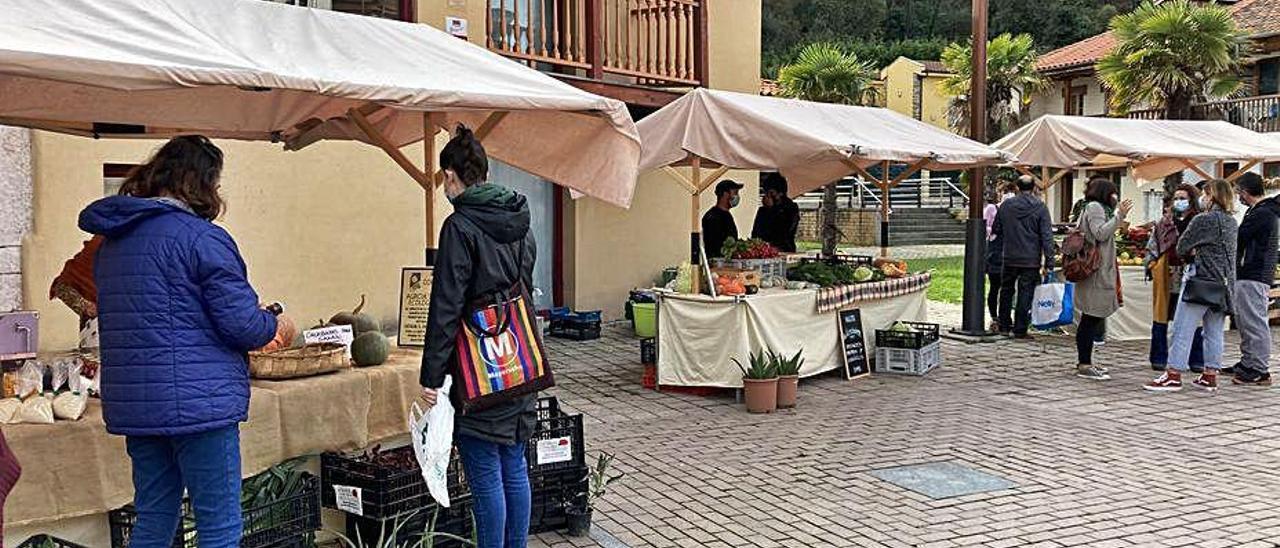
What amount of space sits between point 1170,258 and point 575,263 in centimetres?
627

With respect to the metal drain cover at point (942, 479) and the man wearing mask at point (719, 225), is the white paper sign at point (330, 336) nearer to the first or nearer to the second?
the metal drain cover at point (942, 479)

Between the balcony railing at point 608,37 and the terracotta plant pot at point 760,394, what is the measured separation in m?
4.52

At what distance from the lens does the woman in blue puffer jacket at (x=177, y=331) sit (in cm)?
336

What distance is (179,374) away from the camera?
3.36 m

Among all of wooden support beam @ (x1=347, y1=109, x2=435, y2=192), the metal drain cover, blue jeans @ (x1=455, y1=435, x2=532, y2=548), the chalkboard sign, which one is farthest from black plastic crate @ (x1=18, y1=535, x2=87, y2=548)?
the chalkboard sign

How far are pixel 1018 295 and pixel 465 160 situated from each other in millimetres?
9287

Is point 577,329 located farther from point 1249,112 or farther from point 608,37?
point 1249,112

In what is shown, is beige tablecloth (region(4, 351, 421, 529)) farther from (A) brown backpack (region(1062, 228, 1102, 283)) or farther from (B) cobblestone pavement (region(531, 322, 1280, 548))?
(A) brown backpack (region(1062, 228, 1102, 283))

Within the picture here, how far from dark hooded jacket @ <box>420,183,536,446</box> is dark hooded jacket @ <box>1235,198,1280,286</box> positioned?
698 centimetres

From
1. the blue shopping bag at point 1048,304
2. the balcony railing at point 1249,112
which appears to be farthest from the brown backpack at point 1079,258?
the balcony railing at point 1249,112

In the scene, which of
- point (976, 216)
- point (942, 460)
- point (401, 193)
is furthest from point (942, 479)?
point (976, 216)

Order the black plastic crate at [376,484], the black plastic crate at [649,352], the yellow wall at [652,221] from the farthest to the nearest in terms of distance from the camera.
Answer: the yellow wall at [652,221] < the black plastic crate at [649,352] < the black plastic crate at [376,484]

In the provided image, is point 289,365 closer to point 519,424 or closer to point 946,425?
point 519,424

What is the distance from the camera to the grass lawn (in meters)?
17.2
